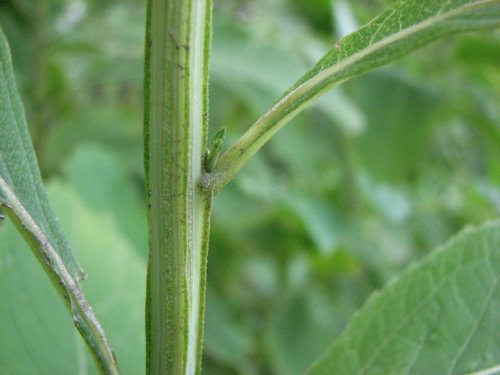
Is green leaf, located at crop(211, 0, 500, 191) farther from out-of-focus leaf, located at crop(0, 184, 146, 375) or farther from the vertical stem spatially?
out-of-focus leaf, located at crop(0, 184, 146, 375)

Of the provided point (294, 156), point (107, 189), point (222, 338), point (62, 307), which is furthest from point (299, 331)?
point (62, 307)

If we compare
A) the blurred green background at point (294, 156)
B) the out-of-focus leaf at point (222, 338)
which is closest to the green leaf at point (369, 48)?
the blurred green background at point (294, 156)

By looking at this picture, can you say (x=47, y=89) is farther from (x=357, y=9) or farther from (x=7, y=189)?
(x=7, y=189)

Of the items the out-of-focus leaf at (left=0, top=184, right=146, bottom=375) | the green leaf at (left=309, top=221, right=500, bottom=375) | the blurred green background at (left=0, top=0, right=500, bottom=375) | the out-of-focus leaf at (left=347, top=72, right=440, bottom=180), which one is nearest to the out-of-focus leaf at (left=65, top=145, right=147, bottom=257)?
the blurred green background at (left=0, top=0, right=500, bottom=375)

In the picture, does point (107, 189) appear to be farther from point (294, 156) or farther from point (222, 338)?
point (294, 156)

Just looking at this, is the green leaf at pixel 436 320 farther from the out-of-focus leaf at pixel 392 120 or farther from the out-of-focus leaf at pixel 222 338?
the out-of-focus leaf at pixel 392 120
